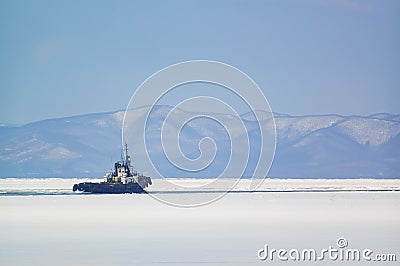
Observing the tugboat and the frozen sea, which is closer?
the frozen sea

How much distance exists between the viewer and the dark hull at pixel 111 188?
116 ft

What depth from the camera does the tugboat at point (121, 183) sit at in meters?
35.4

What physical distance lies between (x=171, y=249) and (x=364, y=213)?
268 inches

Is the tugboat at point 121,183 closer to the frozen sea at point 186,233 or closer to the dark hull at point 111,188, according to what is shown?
the dark hull at point 111,188

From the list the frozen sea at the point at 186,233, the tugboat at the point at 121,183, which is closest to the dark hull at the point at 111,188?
the tugboat at the point at 121,183

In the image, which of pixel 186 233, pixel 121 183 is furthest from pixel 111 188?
pixel 186 233

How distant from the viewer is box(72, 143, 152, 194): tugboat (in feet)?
116

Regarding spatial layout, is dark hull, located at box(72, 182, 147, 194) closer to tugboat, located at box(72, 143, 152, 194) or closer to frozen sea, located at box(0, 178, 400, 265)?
tugboat, located at box(72, 143, 152, 194)

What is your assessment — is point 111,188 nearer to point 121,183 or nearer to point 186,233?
point 121,183

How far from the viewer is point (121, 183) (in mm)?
36531

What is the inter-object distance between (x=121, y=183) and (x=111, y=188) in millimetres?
1106

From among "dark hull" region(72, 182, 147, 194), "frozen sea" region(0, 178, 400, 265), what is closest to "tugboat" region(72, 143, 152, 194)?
"dark hull" region(72, 182, 147, 194)

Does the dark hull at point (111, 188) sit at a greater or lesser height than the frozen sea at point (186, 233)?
greater

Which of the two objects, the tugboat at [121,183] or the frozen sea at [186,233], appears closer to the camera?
the frozen sea at [186,233]
